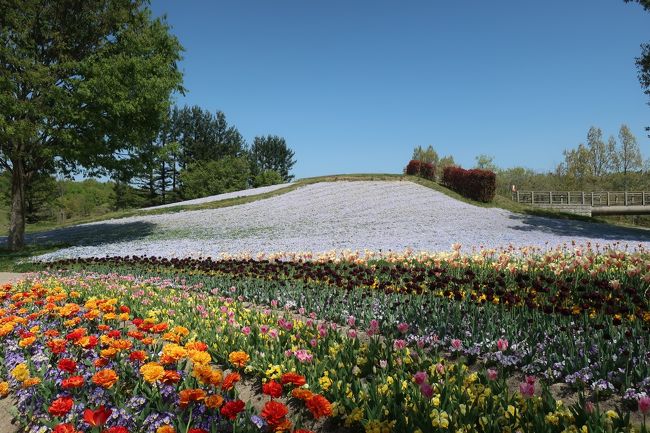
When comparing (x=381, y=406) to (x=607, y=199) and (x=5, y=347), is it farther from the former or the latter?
(x=607, y=199)

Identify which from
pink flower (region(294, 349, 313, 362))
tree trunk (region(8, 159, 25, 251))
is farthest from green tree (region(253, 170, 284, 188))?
pink flower (region(294, 349, 313, 362))

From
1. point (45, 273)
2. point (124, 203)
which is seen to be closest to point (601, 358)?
point (45, 273)

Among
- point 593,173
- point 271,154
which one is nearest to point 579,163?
point 593,173

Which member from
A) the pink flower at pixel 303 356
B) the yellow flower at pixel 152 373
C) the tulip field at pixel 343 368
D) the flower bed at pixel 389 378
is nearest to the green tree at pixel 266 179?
the tulip field at pixel 343 368

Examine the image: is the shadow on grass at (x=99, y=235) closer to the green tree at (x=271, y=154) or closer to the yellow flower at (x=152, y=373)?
the yellow flower at (x=152, y=373)

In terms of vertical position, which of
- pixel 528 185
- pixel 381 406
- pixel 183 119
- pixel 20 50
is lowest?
pixel 381 406

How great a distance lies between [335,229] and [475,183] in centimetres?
1433

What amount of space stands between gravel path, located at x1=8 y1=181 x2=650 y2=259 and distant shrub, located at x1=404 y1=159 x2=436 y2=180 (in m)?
7.46

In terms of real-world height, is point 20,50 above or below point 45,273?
above

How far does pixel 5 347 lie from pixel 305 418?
355 centimetres

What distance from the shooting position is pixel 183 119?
64812 millimetres

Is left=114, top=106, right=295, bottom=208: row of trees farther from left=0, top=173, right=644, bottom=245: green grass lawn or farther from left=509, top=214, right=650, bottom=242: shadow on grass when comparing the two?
left=509, top=214, right=650, bottom=242: shadow on grass

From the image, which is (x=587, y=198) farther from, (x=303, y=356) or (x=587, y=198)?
(x=303, y=356)

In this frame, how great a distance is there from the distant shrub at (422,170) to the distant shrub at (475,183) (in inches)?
191
